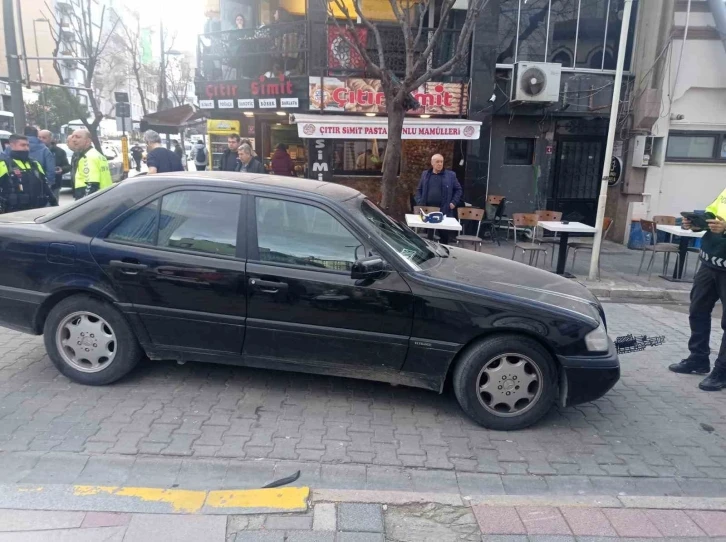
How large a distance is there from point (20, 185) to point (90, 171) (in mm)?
858

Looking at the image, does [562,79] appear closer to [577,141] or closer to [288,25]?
[577,141]

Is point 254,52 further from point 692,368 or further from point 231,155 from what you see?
point 692,368

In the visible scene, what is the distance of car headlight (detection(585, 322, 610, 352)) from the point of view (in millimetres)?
3750

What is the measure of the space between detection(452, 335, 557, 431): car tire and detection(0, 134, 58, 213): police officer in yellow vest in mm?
6364

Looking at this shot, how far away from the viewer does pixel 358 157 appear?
12648 millimetres

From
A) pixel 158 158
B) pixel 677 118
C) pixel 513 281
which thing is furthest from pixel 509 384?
pixel 677 118

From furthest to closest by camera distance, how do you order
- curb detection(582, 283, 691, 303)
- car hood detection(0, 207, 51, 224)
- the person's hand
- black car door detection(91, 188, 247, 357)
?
1. curb detection(582, 283, 691, 303)
2. the person's hand
3. car hood detection(0, 207, 51, 224)
4. black car door detection(91, 188, 247, 357)

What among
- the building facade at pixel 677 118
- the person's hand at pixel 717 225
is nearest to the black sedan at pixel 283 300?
the person's hand at pixel 717 225

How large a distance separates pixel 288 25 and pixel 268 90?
1376 mm

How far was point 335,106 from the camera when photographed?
1170cm

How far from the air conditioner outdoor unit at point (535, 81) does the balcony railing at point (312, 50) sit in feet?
3.78

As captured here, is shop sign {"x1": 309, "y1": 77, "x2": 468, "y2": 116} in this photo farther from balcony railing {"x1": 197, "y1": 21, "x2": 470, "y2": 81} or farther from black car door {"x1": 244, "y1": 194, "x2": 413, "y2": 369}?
black car door {"x1": 244, "y1": 194, "x2": 413, "y2": 369}

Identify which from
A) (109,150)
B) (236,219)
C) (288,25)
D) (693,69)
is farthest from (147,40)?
(236,219)

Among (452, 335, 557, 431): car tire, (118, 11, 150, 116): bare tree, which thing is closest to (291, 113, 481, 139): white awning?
(452, 335, 557, 431): car tire
